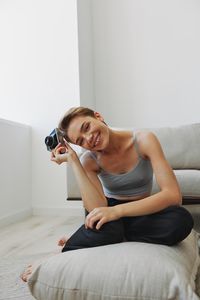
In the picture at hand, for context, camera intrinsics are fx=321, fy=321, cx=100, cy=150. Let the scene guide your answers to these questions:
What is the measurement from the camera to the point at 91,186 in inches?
41.8

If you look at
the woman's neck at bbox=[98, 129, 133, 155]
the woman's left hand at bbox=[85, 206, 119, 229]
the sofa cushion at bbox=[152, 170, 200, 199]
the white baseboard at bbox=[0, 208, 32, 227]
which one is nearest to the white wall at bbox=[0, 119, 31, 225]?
the white baseboard at bbox=[0, 208, 32, 227]

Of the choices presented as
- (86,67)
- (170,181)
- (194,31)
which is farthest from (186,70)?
(170,181)

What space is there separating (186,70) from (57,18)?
4.02 feet

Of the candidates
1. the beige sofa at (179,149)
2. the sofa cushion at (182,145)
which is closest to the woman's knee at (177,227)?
the beige sofa at (179,149)

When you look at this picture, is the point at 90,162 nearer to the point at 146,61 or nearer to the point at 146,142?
the point at 146,142

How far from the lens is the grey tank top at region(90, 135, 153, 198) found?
1.07 meters

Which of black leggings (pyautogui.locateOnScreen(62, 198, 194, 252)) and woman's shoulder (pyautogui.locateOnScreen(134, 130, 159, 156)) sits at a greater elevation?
woman's shoulder (pyautogui.locateOnScreen(134, 130, 159, 156))

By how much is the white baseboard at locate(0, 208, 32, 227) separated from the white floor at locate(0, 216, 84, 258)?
5 cm

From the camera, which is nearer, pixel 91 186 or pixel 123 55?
pixel 91 186

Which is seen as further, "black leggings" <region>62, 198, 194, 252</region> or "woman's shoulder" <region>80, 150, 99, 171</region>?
"woman's shoulder" <region>80, 150, 99, 171</region>

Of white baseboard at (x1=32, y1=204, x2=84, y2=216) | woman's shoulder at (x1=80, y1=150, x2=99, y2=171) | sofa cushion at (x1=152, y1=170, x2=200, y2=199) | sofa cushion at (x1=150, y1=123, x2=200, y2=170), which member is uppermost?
woman's shoulder at (x1=80, y1=150, x2=99, y2=171)

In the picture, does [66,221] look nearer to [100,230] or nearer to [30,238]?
[30,238]

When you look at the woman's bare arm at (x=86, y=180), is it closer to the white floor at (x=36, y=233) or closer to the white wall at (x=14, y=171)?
the white floor at (x=36, y=233)

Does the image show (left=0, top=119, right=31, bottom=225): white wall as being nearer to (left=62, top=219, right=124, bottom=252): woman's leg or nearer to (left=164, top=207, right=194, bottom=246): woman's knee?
(left=62, top=219, right=124, bottom=252): woman's leg
